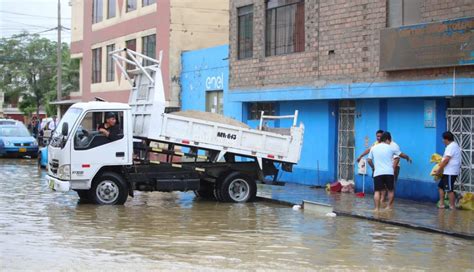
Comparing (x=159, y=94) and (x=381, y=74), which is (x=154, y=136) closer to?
(x=159, y=94)

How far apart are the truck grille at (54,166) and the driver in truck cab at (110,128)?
1.18 meters

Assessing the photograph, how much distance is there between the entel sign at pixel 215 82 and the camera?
2744 centimetres

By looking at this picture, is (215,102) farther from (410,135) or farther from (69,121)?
(69,121)

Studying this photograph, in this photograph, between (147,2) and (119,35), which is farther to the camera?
(119,35)

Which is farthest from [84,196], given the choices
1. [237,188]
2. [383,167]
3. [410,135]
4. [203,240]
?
[410,135]

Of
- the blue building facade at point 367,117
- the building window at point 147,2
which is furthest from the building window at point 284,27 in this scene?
the building window at point 147,2

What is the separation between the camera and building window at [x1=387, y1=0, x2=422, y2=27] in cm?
1767

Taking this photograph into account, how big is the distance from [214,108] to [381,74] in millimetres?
10857

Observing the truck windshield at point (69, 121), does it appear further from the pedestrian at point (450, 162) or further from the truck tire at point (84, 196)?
the pedestrian at point (450, 162)

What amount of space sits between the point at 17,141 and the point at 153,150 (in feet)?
61.1

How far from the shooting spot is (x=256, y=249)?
10922mm

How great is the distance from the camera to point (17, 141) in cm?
3403

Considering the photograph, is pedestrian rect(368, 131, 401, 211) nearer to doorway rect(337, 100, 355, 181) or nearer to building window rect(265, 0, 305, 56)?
doorway rect(337, 100, 355, 181)

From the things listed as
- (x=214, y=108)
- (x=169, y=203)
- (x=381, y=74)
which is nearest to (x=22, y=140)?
(x=214, y=108)
